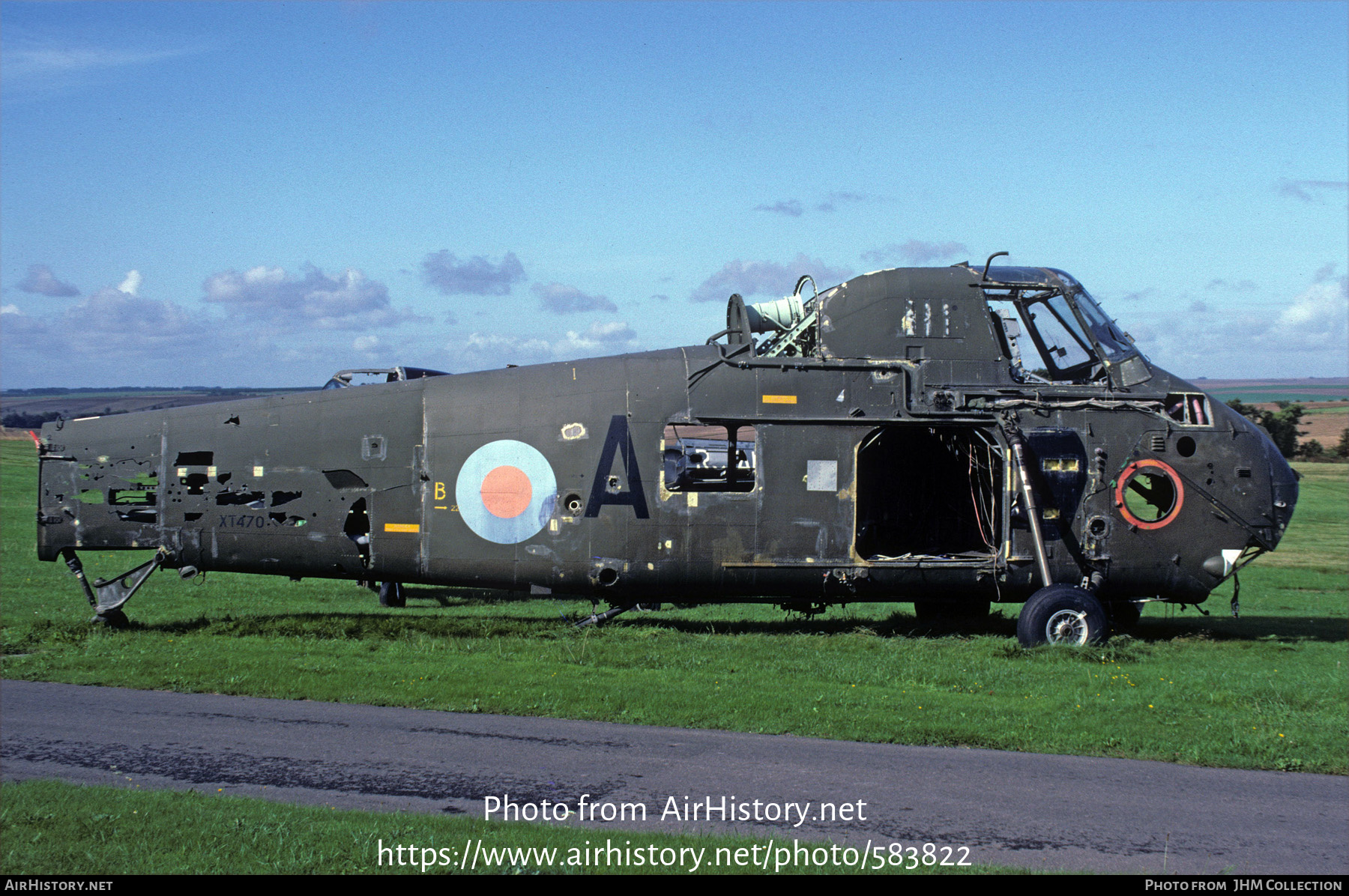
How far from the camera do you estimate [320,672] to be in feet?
37.7

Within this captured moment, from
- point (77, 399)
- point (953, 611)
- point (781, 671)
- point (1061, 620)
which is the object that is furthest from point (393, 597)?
point (77, 399)

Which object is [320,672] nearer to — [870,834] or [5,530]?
[870,834]

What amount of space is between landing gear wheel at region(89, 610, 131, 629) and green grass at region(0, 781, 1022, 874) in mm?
7678

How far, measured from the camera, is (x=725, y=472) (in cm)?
1422

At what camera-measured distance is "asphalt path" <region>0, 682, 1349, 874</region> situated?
23.4 ft

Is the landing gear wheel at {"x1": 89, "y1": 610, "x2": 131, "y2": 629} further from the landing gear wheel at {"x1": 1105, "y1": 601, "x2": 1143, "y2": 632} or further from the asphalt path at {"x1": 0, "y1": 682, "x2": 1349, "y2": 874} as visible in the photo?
the landing gear wheel at {"x1": 1105, "y1": 601, "x2": 1143, "y2": 632}

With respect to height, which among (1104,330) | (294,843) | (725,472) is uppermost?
(1104,330)

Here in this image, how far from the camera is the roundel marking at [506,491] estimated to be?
45.0 feet

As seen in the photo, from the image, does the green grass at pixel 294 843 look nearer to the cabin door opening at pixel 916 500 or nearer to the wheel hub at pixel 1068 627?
the wheel hub at pixel 1068 627

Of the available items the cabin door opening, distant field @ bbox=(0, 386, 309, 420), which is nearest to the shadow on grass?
the cabin door opening

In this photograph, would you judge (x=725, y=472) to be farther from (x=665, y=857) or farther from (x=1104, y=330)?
(x=665, y=857)

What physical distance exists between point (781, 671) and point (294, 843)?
21.5 feet

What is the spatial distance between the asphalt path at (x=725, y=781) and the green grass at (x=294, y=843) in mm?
306
